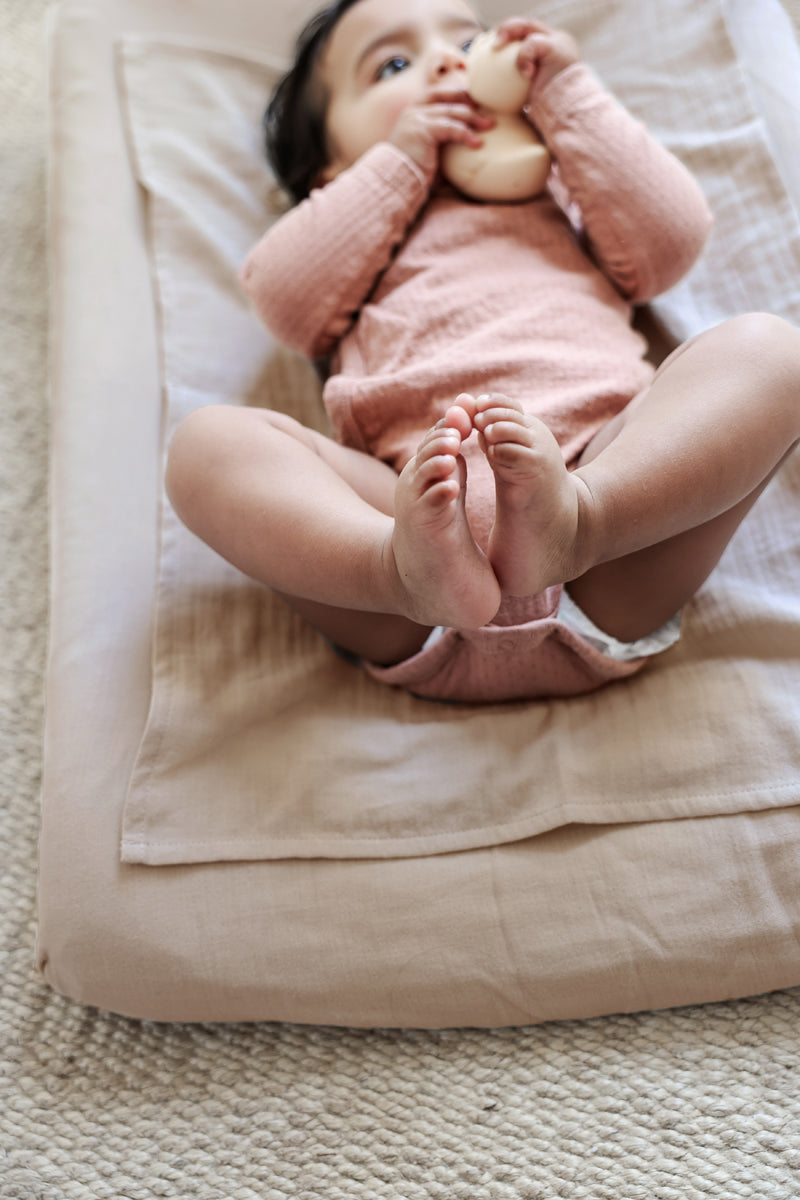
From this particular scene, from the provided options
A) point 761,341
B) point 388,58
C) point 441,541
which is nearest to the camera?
point 441,541

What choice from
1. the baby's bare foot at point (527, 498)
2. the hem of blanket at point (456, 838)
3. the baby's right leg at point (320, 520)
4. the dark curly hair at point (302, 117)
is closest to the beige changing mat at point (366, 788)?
the hem of blanket at point (456, 838)

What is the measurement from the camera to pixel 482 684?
0.83m

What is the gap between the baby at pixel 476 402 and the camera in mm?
667

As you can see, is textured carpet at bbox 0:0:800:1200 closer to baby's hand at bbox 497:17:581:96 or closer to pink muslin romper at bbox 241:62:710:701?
pink muslin romper at bbox 241:62:710:701

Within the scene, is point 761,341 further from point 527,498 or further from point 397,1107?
point 397,1107

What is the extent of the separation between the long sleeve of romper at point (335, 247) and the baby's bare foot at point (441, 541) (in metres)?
0.38

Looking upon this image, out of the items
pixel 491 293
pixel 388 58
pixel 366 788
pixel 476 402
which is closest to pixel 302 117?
pixel 388 58

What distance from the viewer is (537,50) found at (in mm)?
957

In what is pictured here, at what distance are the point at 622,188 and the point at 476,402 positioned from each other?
1.34ft

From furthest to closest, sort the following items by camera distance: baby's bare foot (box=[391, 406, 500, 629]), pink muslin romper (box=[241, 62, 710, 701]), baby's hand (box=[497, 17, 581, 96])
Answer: baby's hand (box=[497, 17, 581, 96]) < pink muslin romper (box=[241, 62, 710, 701]) < baby's bare foot (box=[391, 406, 500, 629])

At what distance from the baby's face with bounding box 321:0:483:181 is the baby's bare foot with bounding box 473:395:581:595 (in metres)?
0.56

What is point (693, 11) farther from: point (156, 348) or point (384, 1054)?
point (384, 1054)

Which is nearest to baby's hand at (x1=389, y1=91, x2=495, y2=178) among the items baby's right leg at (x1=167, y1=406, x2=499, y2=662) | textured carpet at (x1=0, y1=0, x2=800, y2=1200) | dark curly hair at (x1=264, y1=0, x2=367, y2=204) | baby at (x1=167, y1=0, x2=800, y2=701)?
baby at (x1=167, y1=0, x2=800, y2=701)

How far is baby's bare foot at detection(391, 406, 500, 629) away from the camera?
614 mm
